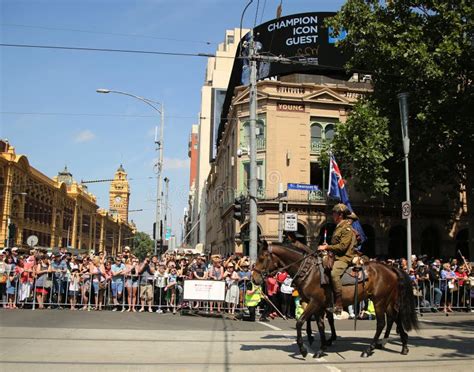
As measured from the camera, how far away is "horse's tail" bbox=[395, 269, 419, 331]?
9961 mm

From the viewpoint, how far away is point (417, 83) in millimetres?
25844

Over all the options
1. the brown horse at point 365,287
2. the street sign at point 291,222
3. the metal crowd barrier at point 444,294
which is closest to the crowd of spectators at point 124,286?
the metal crowd barrier at point 444,294

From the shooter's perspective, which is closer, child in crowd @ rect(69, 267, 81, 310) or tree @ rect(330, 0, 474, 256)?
child in crowd @ rect(69, 267, 81, 310)

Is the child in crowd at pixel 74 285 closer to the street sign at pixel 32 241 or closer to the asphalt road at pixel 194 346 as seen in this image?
the asphalt road at pixel 194 346

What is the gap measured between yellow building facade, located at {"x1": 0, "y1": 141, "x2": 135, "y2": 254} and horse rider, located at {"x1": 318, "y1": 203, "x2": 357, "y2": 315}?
37357 mm

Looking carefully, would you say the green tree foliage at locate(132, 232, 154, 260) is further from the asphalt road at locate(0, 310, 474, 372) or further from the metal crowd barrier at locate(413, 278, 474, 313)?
the asphalt road at locate(0, 310, 474, 372)

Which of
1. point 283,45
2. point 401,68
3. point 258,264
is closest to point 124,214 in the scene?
point 283,45

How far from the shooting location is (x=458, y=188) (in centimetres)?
3061

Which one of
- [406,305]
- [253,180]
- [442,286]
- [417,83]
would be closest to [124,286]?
[253,180]

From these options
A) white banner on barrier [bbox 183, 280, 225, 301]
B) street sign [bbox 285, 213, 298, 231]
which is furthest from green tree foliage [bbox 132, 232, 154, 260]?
white banner on barrier [bbox 183, 280, 225, 301]

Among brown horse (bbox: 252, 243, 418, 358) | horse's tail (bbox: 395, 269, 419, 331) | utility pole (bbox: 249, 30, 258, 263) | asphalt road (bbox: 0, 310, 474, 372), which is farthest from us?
utility pole (bbox: 249, 30, 258, 263)

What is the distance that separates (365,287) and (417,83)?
1887cm

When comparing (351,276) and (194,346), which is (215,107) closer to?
(194,346)

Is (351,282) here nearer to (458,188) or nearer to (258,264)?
(258,264)
